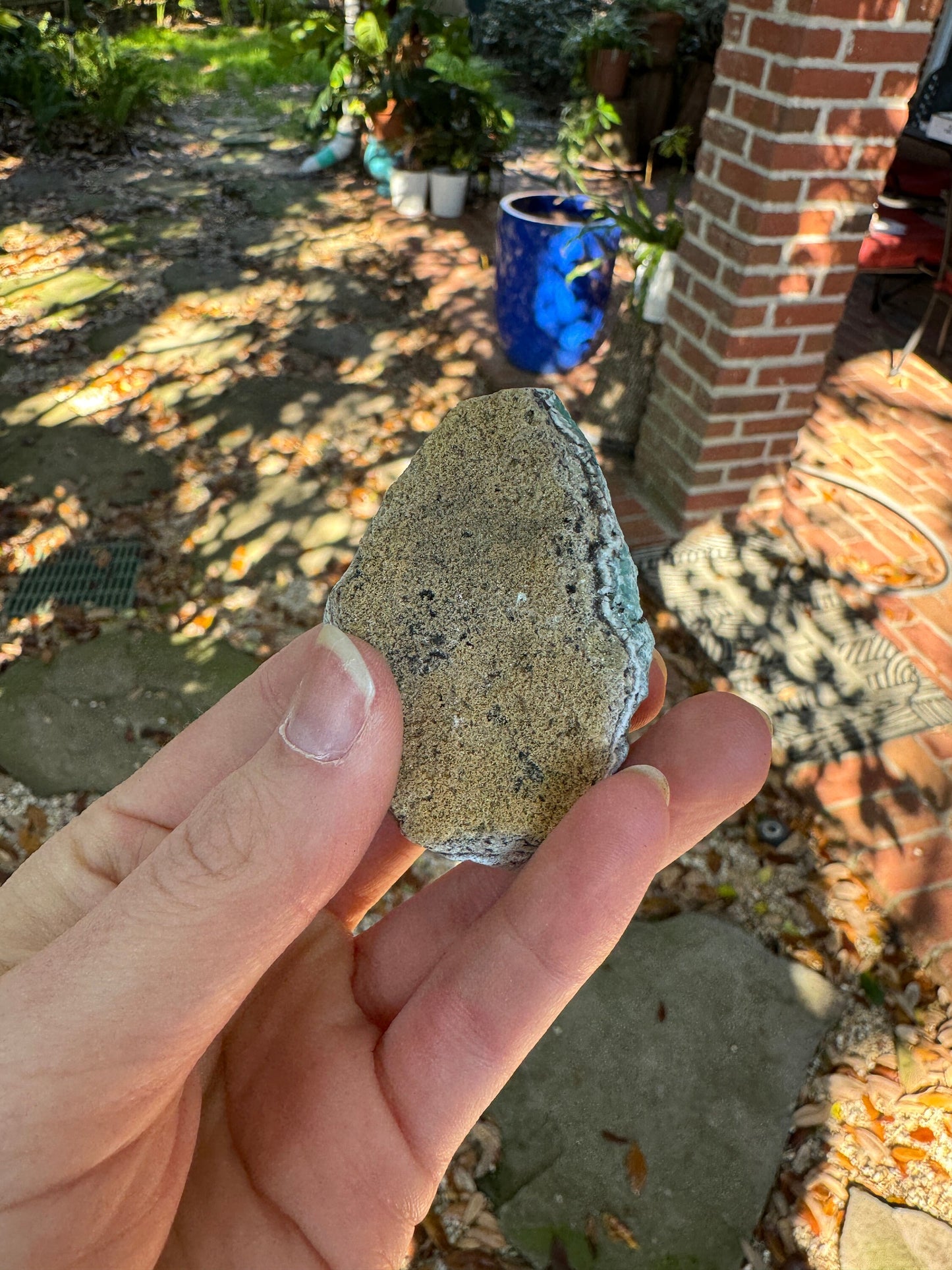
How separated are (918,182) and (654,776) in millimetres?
7810

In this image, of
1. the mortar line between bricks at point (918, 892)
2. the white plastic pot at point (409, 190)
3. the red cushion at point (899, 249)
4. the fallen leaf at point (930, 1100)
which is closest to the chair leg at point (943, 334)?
the red cushion at point (899, 249)

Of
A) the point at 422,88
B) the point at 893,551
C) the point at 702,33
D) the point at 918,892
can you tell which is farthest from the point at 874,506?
the point at 702,33

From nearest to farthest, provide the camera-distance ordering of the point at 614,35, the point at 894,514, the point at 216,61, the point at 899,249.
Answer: the point at 894,514
the point at 899,249
the point at 614,35
the point at 216,61

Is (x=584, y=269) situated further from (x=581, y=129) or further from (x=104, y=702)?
(x=581, y=129)

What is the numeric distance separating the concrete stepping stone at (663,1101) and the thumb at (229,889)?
1549 millimetres

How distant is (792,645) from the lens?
145 inches

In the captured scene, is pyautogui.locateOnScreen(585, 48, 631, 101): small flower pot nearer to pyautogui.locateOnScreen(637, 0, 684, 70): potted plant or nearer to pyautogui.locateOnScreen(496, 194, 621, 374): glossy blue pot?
pyautogui.locateOnScreen(637, 0, 684, 70): potted plant

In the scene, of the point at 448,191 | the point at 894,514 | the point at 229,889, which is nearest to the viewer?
the point at 229,889

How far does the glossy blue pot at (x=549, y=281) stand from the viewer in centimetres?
514

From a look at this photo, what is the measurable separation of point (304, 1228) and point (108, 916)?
A: 670mm

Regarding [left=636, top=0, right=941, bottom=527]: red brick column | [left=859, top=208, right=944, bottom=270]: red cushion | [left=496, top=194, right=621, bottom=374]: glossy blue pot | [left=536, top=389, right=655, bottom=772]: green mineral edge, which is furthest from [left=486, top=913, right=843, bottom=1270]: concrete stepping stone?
[left=859, top=208, right=944, bottom=270]: red cushion

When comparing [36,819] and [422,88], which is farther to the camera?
[422,88]

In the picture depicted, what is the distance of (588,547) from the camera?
1.52 m

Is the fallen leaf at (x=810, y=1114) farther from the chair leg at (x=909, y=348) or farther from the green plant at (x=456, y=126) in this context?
the green plant at (x=456, y=126)
